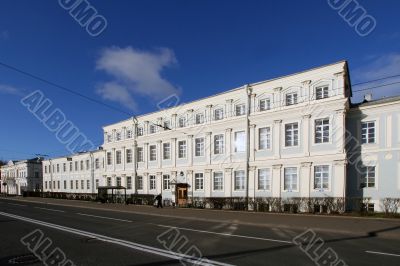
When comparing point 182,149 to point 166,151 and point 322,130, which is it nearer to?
point 166,151

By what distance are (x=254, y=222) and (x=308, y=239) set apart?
6.19 meters

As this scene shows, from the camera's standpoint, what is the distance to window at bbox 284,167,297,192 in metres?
31.4

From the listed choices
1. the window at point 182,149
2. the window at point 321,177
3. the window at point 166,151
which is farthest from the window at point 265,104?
the window at point 166,151

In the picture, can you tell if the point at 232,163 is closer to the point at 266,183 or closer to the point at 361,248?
the point at 266,183

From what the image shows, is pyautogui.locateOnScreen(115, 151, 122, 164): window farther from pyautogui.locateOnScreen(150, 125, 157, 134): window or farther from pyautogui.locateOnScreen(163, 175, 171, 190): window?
pyautogui.locateOnScreen(163, 175, 171, 190): window

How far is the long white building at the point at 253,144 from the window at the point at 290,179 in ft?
0.27

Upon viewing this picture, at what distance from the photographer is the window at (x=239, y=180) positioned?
35638 millimetres

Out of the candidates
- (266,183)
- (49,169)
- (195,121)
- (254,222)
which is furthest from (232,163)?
(49,169)

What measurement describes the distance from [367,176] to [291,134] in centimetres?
678

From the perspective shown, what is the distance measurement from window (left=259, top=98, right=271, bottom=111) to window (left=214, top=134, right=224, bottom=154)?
5615 mm

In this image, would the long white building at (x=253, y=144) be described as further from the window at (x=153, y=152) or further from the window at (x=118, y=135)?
the window at (x=118, y=135)

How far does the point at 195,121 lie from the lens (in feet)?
135

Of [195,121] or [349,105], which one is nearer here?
[349,105]

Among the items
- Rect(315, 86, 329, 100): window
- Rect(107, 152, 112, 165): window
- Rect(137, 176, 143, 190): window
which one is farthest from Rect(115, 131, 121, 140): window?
Rect(315, 86, 329, 100): window
